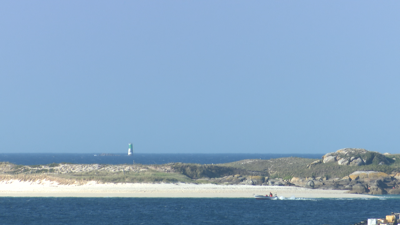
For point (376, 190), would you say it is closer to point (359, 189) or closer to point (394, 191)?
point (359, 189)

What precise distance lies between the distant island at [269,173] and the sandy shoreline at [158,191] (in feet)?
7.88

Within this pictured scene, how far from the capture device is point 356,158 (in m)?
80.3

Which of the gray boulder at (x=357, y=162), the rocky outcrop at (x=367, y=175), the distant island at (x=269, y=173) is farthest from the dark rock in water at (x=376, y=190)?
the gray boulder at (x=357, y=162)

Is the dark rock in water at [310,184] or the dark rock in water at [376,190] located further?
the dark rock in water at [310,184]

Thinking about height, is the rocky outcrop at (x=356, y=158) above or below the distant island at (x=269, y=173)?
above

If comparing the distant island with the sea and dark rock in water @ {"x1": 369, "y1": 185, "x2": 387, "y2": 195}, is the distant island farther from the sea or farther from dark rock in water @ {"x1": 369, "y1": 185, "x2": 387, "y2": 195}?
the sea

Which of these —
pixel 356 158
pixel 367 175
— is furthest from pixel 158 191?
pixel 356 158
